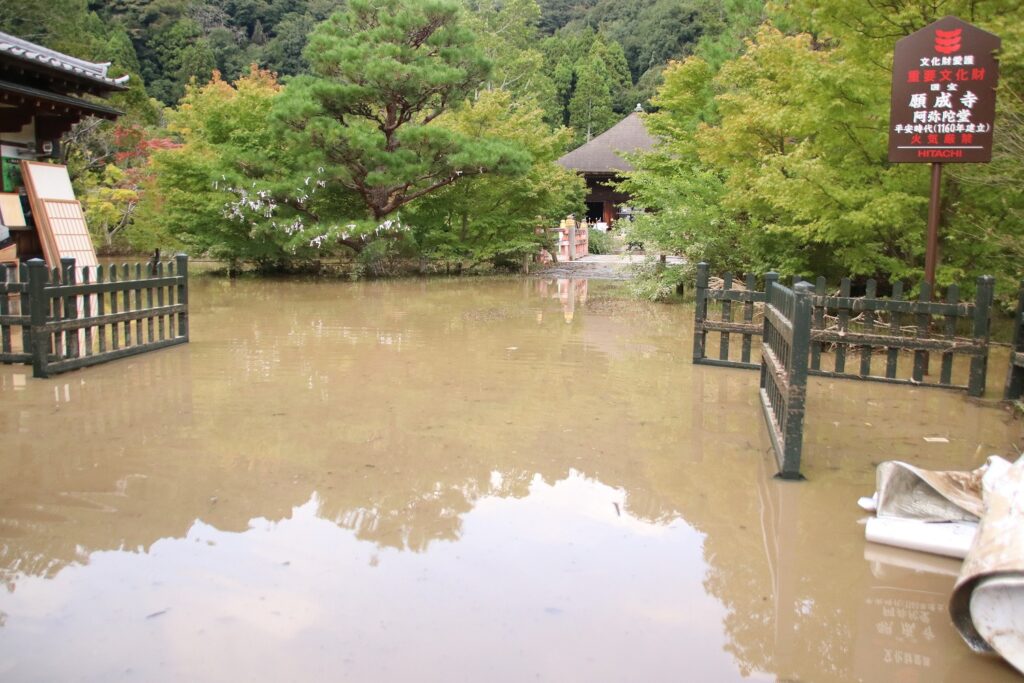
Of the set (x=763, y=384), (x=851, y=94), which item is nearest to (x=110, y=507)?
(x=763, y=384)

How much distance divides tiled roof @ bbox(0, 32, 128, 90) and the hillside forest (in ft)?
9.04

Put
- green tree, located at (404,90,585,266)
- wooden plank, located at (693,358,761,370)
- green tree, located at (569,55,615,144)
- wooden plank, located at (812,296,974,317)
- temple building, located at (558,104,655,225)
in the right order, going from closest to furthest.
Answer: wooden plank, located at (812,296,974,317) → wooden plank, located at (693,358,761,370) → green tree, located at (404,90,585,266) → temple building, located at (558,104,655,225) → green tree, located at (569,55,615,144)

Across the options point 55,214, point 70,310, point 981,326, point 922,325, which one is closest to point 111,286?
point 70,310

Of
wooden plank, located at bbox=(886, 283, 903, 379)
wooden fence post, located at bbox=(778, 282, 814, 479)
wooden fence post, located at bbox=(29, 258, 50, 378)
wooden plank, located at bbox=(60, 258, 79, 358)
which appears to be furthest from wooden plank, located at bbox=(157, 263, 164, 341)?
wooden plank, located at bbox=(886, 283, 903, 379)

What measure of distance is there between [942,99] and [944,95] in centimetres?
4

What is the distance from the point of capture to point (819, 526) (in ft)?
14.0

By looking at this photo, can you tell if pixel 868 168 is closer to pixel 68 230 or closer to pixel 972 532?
pixel 972 532

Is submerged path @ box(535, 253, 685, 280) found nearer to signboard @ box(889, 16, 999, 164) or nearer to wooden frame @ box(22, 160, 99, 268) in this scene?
wooden frame @ box(22, 160, 99, 268)

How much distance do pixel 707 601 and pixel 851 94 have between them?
24.9ft

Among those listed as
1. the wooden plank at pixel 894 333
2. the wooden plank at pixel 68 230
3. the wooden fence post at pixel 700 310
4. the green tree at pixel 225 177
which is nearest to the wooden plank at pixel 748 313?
the wooden fence post at pixel 700 310

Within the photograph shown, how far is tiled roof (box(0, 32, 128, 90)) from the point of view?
11.6 m

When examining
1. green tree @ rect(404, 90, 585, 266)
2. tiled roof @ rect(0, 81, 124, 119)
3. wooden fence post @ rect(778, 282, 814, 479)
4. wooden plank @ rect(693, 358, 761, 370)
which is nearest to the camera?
wooden fence post @ rect(778, 282, 814, 479)

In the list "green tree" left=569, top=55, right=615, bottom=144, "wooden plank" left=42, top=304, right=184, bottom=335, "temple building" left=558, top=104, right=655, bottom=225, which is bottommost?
"wooden plank" left=42, top=304, right=184, bottom=335

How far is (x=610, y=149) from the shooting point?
112 feet
